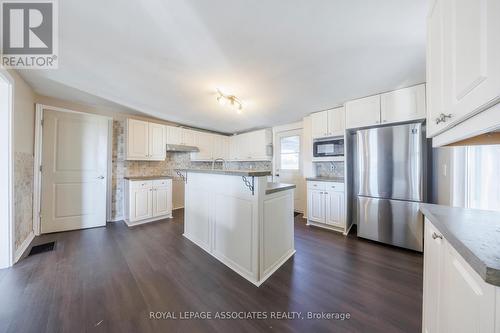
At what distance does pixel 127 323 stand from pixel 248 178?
1.44 metres

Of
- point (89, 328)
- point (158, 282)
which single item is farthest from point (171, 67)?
point (89, 328)

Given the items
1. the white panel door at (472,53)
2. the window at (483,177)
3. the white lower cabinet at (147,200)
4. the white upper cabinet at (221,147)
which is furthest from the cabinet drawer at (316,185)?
the white lower cabinet at (147,200)

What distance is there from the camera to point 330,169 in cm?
358

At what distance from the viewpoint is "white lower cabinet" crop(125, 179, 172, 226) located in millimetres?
3293

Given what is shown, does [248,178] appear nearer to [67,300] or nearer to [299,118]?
[67,300]

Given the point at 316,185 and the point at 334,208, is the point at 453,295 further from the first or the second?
the point at 316,185

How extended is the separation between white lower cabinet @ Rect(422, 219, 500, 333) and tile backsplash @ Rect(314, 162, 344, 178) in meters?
2.48

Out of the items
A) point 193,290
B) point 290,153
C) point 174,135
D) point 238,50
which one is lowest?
point 193,290

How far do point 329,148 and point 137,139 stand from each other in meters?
3.79

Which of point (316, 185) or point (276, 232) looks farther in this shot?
point (316, 185)

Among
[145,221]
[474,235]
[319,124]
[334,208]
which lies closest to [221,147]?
[145,221]

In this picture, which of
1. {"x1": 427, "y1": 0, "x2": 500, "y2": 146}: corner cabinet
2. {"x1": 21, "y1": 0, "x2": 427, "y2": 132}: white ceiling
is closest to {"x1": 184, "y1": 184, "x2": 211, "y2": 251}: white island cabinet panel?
{"x1": 21, "y1": 0, "x2": 427, "y2": 132}: white ceiling

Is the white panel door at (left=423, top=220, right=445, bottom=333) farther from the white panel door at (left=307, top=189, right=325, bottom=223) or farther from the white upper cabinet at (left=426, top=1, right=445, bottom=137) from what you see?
the white panel door at (left=307, top=189, right=325, bottom=223)

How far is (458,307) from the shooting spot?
25.2 inches
